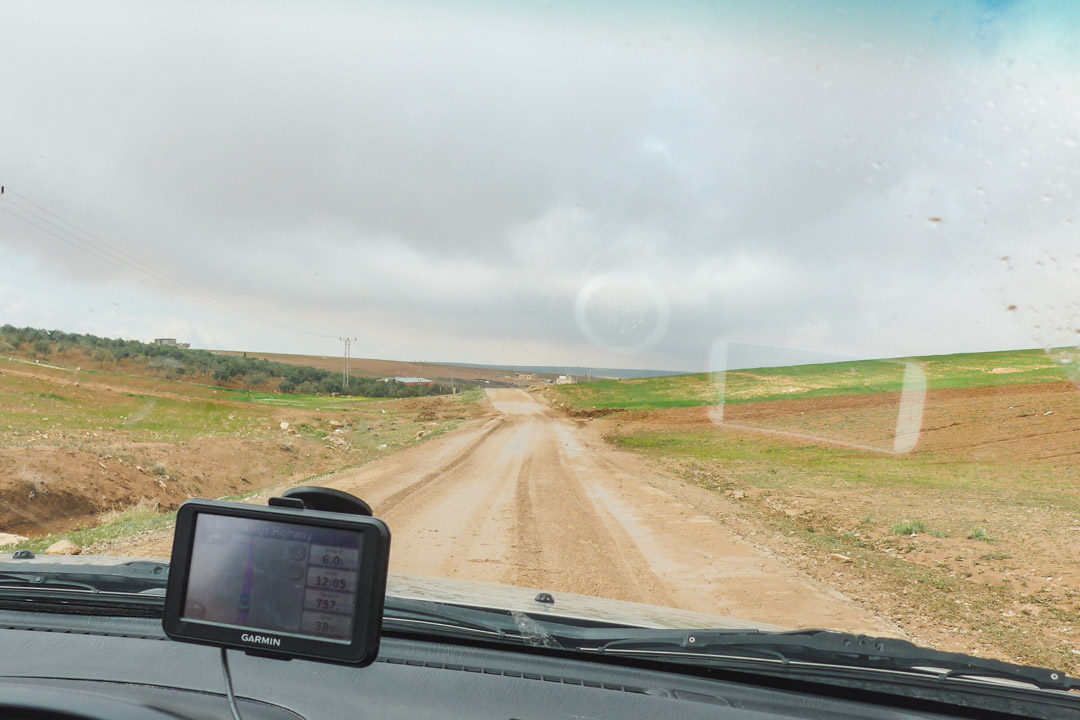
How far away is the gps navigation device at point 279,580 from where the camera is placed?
1322 mm

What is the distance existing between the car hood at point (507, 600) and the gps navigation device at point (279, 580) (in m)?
1.31

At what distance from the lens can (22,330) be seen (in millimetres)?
9766

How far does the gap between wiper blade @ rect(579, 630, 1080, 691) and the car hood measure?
24 centimetres

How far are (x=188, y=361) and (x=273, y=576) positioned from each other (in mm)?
10983

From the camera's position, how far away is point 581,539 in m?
7.91

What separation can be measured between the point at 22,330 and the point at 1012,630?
39.3 ft

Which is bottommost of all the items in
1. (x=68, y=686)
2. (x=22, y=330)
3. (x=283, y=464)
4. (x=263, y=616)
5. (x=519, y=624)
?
(x=283, y=464)

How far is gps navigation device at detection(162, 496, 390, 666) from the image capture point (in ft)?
4.34

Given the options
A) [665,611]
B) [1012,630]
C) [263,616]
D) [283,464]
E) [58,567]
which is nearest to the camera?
[263,616]

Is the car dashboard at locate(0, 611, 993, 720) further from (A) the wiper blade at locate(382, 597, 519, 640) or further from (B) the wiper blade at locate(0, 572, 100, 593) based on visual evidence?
(B) the wiper blade at locate(0, 572, 100, 593)

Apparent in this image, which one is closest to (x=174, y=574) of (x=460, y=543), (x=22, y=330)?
(x=460, y=543)

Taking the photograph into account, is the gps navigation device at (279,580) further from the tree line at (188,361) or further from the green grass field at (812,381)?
the green grass field at (812,381)

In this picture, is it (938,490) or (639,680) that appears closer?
(639,680)

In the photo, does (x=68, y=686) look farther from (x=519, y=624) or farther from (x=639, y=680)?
(x=639, y=680)
